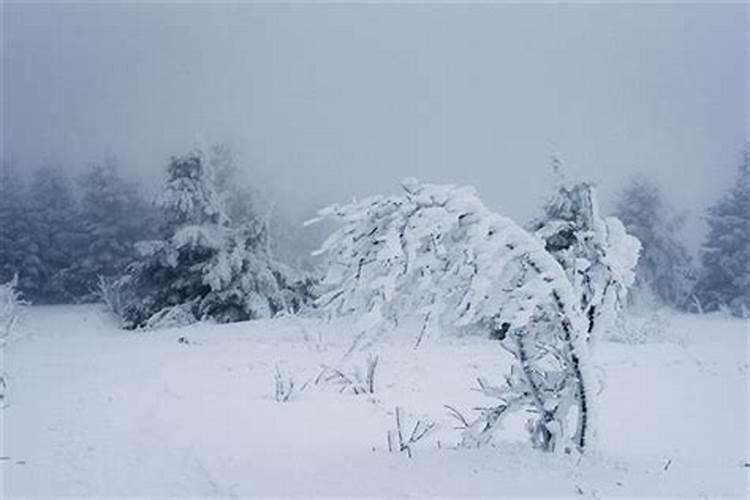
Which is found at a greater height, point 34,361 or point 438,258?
point 438,258

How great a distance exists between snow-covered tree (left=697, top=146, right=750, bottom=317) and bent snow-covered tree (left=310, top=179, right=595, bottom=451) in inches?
1384

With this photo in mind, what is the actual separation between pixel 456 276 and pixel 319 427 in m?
4.30

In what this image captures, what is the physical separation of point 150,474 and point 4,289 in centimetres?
1373

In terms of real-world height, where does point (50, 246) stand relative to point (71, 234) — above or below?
below

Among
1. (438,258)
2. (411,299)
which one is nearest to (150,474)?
(411,299)

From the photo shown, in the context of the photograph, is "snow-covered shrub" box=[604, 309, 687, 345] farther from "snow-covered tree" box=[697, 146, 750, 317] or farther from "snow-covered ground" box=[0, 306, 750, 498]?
"snow-covered tree" box=[697, 146, 750, 317]

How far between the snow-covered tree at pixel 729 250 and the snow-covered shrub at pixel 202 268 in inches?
934

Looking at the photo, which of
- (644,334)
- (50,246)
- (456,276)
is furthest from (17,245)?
(456,276)

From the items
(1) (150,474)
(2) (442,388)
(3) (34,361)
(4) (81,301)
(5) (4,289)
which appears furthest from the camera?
(4) (81,301)

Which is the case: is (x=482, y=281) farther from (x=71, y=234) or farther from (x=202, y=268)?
(x=71, y=234)

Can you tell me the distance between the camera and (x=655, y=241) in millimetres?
42906

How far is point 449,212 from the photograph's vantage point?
686cm

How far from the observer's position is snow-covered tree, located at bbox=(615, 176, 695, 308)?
1679 inches

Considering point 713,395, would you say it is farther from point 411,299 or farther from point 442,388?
point 411,299
